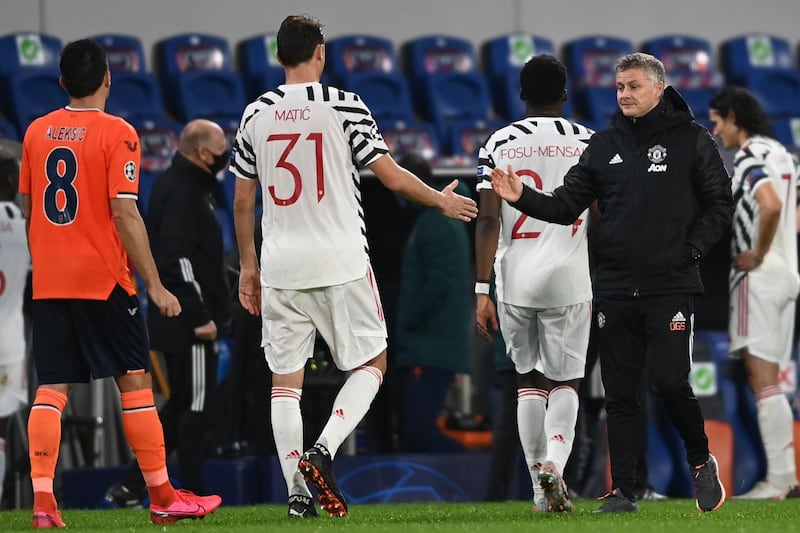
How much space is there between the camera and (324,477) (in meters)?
5.42

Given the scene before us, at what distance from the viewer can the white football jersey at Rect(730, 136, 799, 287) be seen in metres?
8.45

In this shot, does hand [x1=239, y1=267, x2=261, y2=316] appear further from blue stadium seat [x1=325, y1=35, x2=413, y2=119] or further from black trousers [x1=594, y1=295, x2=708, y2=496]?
blue stadium seat [x1=325, y1=35, x2=413, y2=119]

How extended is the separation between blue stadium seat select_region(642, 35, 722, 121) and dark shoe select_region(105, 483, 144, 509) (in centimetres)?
850

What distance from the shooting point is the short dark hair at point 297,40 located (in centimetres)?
580

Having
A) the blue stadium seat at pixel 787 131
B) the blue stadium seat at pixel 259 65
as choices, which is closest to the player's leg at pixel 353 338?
the blue stadium seat at pixel 259 65

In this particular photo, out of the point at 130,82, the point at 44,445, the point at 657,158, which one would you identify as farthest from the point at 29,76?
the point at 657,158

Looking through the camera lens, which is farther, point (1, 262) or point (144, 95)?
point (144, 95)

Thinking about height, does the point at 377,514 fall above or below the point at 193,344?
below

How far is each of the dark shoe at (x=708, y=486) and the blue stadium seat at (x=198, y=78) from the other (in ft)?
25.4

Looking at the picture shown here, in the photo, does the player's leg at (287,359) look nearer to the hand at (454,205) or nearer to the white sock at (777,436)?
the hand at (454,205)

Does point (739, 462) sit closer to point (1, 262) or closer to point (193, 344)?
point (193, 344)

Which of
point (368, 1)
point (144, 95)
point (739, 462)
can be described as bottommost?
point (739, 462)

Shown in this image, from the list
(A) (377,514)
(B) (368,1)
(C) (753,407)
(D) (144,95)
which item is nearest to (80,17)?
(D) (144,95)

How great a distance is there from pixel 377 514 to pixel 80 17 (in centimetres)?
839
